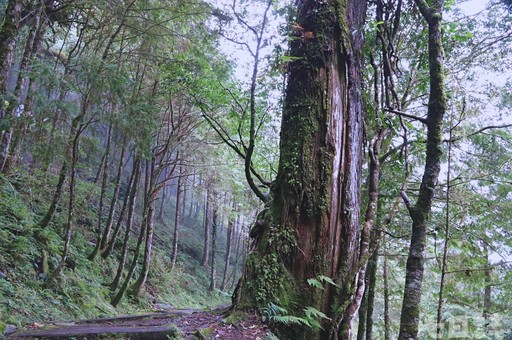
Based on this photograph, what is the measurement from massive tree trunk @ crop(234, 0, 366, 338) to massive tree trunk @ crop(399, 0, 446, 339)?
589 mm

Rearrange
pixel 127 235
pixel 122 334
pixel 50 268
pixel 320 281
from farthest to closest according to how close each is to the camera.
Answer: pixel 127 235 → pixel 50 268 → pixel 320 281 → pixel 122 334

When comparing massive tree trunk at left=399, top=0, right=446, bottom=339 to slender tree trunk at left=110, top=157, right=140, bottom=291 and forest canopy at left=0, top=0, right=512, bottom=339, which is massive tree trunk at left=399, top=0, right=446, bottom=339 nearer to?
forest canopy at left=0, top=0, right=512, bottom=339

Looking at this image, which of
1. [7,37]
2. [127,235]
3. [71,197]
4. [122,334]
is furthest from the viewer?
[127,235]

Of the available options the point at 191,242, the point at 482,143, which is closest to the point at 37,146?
the point at 482,143

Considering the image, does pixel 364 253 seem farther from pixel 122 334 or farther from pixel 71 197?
pixel 71 197

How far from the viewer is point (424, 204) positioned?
11.7 ft

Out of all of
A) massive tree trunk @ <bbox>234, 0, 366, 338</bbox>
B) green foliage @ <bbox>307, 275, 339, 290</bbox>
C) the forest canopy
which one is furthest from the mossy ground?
green foliage @ <bbox>307, 275, 339, 290</bbox>

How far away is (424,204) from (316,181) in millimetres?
1104

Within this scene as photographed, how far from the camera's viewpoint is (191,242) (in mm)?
27391

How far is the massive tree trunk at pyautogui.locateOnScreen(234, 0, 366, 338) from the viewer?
3.69 m

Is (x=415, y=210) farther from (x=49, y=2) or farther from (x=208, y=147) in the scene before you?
(x=208, y=147)

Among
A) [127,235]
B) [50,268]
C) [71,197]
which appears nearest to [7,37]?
[71,197]

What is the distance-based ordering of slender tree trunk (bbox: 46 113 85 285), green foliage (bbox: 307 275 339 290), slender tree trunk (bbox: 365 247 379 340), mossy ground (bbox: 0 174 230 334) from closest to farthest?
green foliage (bbox: 307 275 339 290) → mossy ground (bbox: 0 174 230 334) → slender tree trunk (bbox: 46 113 85 285) → slender tree trunk (bbox: 365 247 379 340)

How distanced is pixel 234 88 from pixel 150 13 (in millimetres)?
2830
